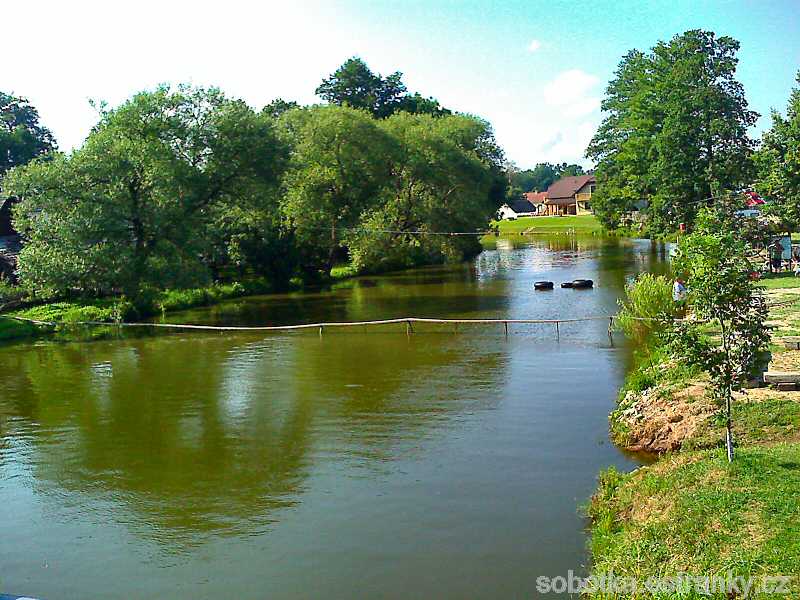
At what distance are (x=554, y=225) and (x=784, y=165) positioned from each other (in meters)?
72.8

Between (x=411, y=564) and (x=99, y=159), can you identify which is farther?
(x=99, y=159)

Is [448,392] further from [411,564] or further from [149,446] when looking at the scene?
[411,564]

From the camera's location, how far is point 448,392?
22094 millimetres

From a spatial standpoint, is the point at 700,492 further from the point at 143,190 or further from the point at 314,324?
the point at 143,190

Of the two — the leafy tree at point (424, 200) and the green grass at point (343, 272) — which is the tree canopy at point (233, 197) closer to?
the leafy tree at point (424, 200)

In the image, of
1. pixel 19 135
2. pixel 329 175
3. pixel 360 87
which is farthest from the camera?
pixel 360 87

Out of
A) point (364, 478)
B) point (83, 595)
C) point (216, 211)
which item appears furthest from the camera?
point (216, 211)

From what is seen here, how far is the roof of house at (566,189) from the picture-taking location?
430ft

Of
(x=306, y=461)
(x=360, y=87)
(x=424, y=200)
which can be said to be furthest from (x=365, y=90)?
(x=306, y=461)

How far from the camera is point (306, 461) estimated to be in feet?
55.1

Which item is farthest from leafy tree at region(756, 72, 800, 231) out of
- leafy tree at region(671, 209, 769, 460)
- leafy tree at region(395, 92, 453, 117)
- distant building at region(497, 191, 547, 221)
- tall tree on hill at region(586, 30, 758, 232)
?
distant building at region(497, 191, 547, 221)

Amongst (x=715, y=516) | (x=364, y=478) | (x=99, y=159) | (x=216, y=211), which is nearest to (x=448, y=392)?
(x=364, y=478)

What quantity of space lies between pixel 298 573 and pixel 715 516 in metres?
→ 6.05

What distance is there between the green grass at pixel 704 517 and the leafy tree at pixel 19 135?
62.1 meters
